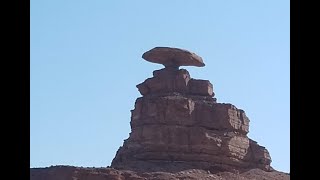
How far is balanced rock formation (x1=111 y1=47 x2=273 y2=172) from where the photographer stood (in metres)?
71.6

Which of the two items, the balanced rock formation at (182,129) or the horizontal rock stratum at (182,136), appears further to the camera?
the balanced rock formation at (182,129)

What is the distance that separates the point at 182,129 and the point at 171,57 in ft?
26.9

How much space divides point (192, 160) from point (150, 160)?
366cm

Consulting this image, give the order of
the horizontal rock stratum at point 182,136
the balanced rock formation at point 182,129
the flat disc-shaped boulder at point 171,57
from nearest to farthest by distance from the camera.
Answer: the horizontal rock stratum at point 182,136
the balanced rock formation at point 182,129
the flat disc-shaped boulder at point 171,57

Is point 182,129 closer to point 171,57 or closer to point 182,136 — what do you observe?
point 182,136

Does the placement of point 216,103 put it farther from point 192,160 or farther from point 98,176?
point 98,176

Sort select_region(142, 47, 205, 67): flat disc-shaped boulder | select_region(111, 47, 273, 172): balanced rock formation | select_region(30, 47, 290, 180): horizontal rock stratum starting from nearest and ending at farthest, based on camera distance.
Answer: select_region(30, 47, 290, 180): horizontal rock stratum, select_region(111, 47, 273, 172): balanced rock formation, select_region(142, 47, 205, 67): flat disc-shaped boulder

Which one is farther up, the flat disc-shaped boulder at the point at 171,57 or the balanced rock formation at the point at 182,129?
the flat disc-shaped boulder at the point at 171,57

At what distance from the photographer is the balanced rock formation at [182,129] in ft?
235

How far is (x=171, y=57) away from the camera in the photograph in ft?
258

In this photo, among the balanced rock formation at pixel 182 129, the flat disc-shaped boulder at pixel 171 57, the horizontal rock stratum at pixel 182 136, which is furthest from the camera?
the flat disc-shaped boulder at pixel 171 57

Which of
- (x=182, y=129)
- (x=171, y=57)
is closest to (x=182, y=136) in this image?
(x=182, y=129)

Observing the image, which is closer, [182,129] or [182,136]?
[182,136]
